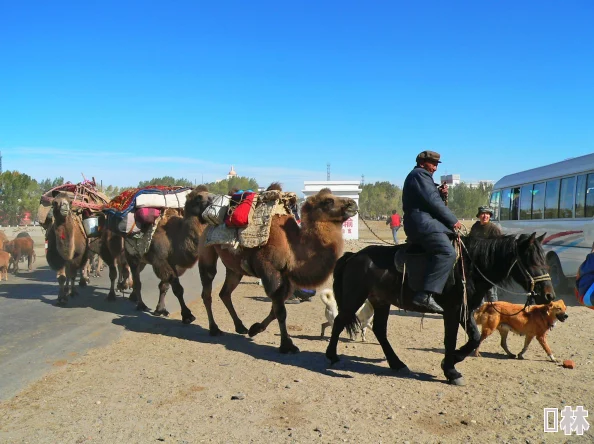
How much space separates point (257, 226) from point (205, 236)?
1285 mm

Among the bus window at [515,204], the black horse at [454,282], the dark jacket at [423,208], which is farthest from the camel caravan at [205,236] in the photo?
the bus window at [515,204]

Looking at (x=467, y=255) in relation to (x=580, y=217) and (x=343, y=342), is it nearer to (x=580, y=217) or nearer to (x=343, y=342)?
(x=343, y=342)

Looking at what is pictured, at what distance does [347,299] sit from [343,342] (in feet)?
5.75

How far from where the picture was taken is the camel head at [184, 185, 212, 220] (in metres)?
9.53

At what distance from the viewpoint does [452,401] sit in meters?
5.48

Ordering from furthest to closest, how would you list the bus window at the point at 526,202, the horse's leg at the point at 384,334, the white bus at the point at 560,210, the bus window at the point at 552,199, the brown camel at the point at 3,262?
the brown camel at the point at 3,262
the bus window at the point at 526,202
the bus window at the point at 552,199
the white bus at the point at 560,210
the horse's leg at the point at 384,334

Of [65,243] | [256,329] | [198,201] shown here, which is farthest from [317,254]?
[65,243]

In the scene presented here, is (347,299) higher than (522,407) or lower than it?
higher

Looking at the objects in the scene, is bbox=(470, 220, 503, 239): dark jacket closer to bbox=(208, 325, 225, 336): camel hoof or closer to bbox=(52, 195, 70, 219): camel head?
bbox=(208, 325, 225, 336): camel hoof

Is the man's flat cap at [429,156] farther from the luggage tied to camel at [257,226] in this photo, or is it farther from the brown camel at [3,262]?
the brown camel at [3,262]

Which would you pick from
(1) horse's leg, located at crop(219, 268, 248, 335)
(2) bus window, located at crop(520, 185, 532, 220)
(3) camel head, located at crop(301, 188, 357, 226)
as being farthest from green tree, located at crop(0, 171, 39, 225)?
(3) camel head, located at crop(301, 188, 357, 226)

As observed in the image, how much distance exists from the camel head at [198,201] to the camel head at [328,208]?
2626 millimetres

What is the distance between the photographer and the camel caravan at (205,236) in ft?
24.3

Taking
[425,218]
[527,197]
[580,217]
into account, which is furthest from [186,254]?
[527,197]
